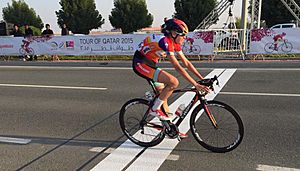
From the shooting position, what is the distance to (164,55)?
3844mm

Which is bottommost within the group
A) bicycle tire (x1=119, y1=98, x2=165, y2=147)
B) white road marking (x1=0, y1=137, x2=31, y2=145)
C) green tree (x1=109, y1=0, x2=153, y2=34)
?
white road marking (x1=0, y1=137, x2=31, y2=145)

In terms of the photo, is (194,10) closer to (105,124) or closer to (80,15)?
(80,15)

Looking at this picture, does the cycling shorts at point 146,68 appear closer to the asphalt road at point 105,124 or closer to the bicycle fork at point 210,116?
the bicycle fork at point 210,116

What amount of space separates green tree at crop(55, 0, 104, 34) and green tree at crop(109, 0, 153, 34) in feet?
9.11

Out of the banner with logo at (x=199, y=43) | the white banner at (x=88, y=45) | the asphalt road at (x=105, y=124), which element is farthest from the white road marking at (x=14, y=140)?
the banner with logo at (x=199, y=43)

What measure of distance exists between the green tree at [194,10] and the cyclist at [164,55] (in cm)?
3339

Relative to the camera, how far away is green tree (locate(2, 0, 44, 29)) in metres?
44.5

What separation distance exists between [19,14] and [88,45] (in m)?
35.6

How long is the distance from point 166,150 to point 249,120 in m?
2.07

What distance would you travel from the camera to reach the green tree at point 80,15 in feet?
136

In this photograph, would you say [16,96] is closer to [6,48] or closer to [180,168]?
[180,168]

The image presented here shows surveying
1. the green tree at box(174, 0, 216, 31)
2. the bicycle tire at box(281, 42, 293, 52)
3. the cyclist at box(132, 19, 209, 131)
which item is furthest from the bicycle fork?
the green tree at box(174, 0, 216, 31)

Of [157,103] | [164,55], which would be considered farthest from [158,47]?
[157,103]

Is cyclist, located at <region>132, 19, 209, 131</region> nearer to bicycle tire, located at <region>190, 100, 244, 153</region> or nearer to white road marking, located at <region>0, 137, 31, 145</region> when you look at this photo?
bicycle tire, located at <region>190, 100, 244, 153</region>
